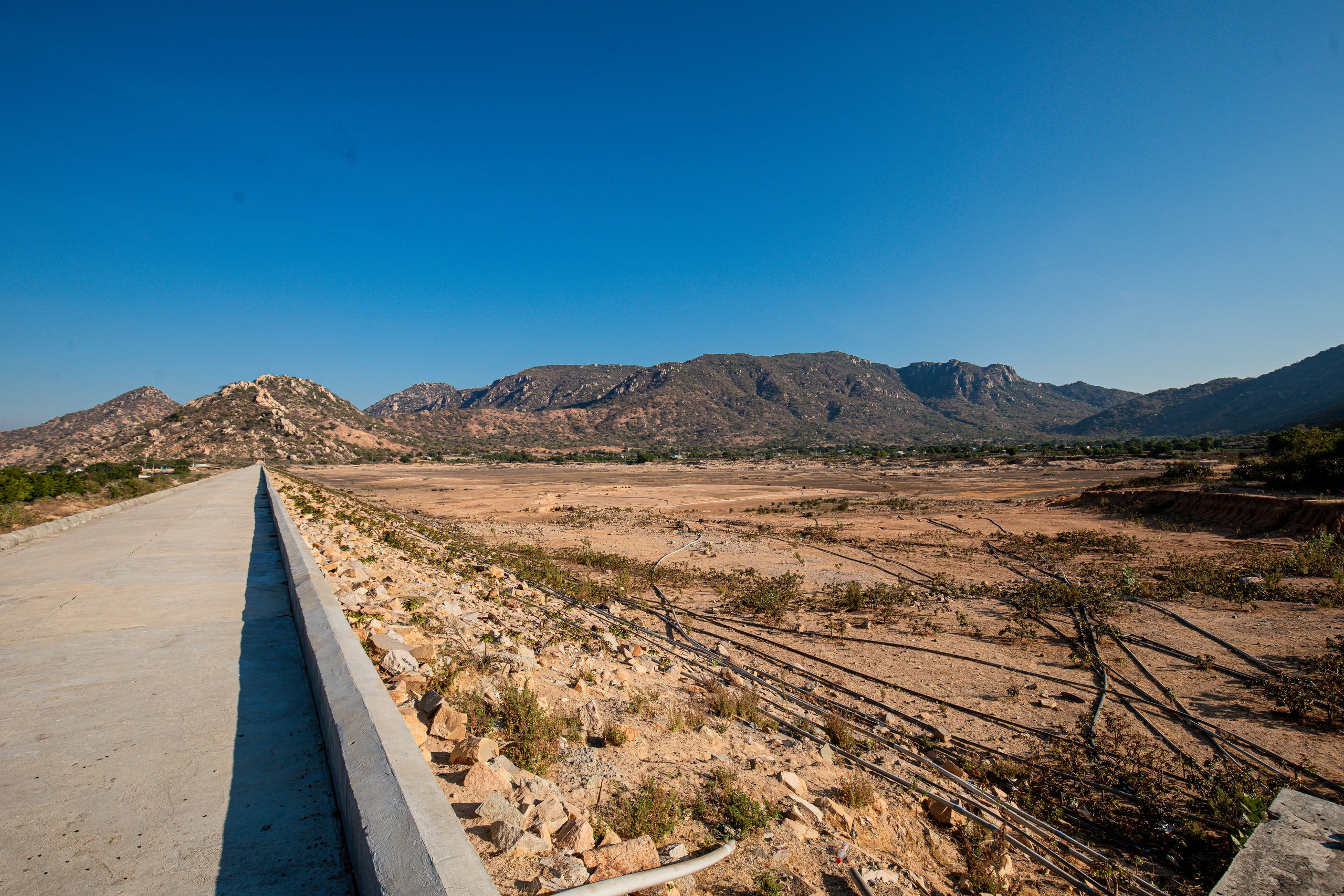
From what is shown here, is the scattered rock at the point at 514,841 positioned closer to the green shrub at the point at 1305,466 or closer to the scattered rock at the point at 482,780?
the scattered rock at the point at 482,780

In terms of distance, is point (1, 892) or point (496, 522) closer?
point (1, 892)

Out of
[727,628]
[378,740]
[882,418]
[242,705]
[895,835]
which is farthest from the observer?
[882,418]

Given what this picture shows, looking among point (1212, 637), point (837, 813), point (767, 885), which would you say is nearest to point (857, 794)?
point (837, 813)

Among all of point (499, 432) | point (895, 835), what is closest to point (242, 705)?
point (895, 835)

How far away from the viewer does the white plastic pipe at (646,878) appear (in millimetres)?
Answer: 2497

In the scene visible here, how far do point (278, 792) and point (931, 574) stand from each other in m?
16.2

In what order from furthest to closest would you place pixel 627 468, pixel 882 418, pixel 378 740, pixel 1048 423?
pixel 1048 423 < pixel 882 418 < pixel 627 468 < pixel 378 740

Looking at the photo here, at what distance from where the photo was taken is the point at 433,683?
16.0ft

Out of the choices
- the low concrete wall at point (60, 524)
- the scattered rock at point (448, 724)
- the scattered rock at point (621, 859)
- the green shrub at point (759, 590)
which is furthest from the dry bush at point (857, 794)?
the low concrete wall at point (60, 524)

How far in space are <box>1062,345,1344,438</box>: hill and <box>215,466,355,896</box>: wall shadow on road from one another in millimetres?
126180

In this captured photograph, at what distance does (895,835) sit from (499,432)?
158942mm

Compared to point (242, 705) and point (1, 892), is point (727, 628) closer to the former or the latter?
point (242, 705)

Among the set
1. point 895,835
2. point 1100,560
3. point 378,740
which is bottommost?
point 1100,560

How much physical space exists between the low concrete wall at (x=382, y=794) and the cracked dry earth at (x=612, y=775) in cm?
52
